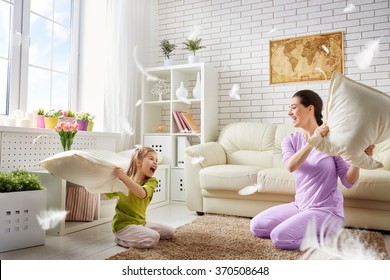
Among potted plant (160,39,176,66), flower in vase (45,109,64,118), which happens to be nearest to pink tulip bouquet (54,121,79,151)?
flower in vase (45,109,64,118)

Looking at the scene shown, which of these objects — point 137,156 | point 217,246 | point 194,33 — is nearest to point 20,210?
point 137,156

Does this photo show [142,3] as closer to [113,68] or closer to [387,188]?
[113,68]

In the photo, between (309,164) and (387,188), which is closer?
(309,164)

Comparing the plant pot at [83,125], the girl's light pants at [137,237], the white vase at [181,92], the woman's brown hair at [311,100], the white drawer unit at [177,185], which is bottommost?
the girl's light pants at [137,237]

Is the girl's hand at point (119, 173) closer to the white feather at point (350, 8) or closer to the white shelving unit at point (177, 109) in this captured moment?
the white shelving unit at point (177, 109)

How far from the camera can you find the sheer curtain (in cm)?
351

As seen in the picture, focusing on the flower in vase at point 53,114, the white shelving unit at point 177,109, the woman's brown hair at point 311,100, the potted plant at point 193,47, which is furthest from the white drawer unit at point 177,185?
the woman's brown hair at point 311,100

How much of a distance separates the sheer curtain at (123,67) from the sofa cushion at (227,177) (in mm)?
1156

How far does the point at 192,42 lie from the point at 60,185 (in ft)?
6.93

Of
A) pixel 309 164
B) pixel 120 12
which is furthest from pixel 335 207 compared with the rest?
pixel 120 12

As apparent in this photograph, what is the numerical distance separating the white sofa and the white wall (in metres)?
1.19

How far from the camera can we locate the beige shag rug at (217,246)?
1762 millimetres

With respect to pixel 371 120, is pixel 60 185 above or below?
below

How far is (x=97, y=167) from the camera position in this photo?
179 centimetres
